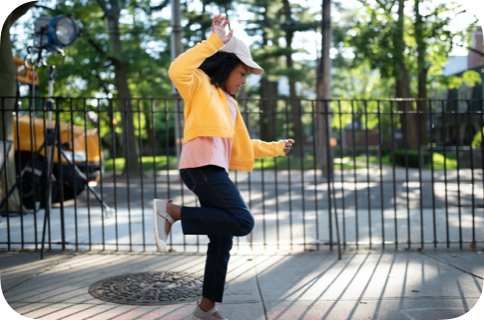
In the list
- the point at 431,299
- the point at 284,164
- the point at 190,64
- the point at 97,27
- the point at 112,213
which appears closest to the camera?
the point at 190,64

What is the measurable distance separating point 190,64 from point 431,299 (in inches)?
99.3

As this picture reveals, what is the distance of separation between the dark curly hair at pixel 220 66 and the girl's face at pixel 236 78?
0.02 m

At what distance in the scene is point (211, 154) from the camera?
8.89 ft

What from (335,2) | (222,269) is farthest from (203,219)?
(335,2)

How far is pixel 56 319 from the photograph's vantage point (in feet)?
9.72

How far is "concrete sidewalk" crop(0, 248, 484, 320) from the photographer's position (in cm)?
314

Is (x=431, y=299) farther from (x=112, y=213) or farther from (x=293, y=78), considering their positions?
(x=293, y=78)

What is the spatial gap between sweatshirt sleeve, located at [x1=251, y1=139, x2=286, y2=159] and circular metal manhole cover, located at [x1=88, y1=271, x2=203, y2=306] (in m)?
1.23

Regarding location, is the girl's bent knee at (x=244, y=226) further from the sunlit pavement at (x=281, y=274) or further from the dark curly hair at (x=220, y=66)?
the dark curly hair at (x=220, y=66)

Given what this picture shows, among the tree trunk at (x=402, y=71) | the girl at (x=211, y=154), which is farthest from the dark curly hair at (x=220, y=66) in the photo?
the tree trunk at (x=402, y=71)

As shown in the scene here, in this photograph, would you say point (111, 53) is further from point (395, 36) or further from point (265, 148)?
point (265, 148)

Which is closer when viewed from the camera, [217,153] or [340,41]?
[217,153]

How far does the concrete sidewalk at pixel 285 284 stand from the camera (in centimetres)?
314

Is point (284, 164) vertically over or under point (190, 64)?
under
